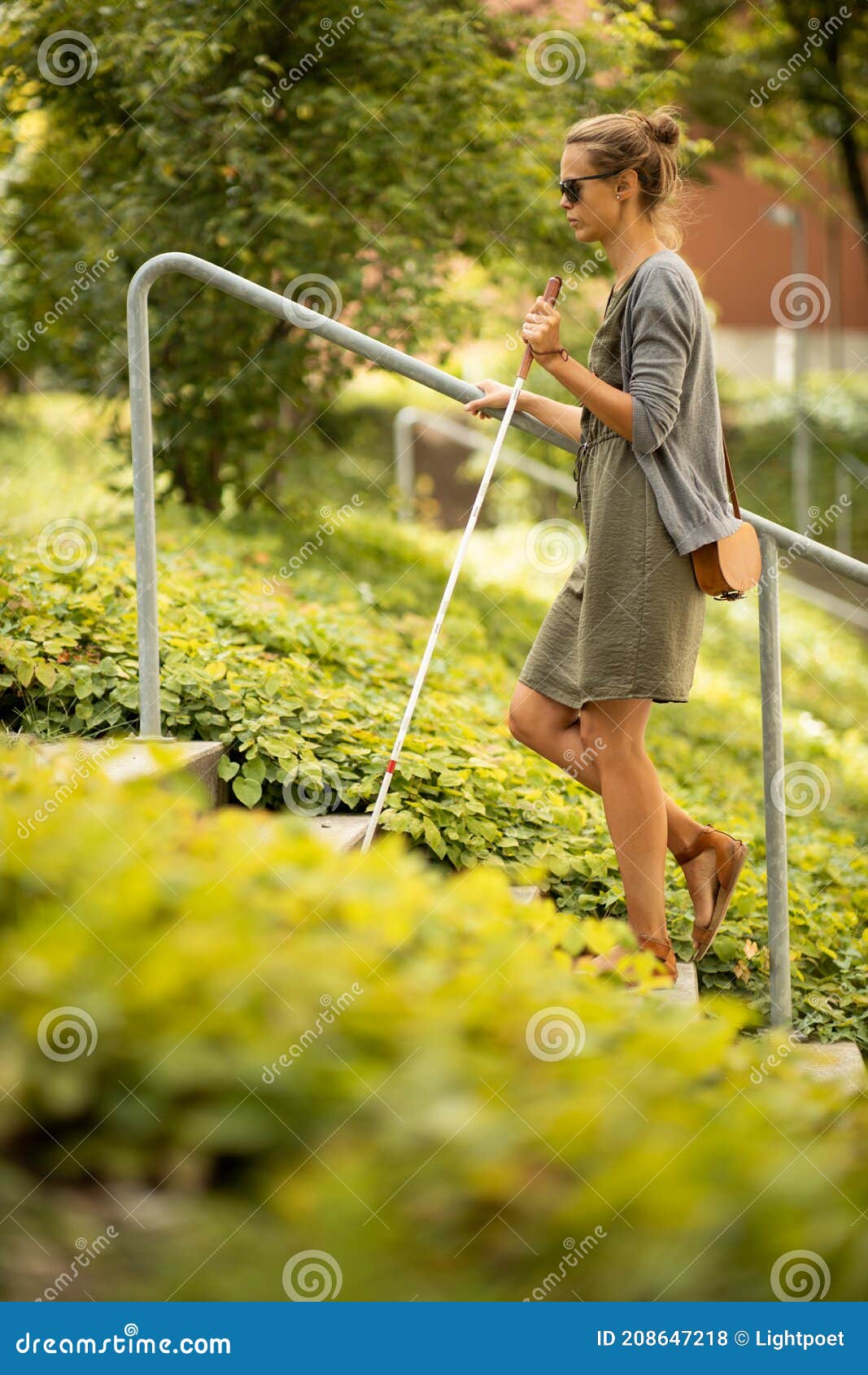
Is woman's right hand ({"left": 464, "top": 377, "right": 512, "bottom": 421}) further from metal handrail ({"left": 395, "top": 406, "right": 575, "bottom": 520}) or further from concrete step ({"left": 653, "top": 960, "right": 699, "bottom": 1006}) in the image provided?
metal handrail ({"left": 395, "top": 406, "right": 575, "bottom": 520})

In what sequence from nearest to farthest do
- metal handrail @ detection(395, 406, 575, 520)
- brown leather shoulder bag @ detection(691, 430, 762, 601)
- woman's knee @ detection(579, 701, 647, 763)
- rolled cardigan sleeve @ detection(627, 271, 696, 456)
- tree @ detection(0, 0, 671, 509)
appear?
1. rolled cardigan sleeve @ detection(627, 271, 696, 456)
2. brown leather shoulder bag @ detection(691, 430, 762, 601)
3. woman's knee @ detection(579, 701, 647, 763)
4. tree @ detection(0, 0, 671, 509)
5. metal handrail @ detection(395, 406, 575, 520)

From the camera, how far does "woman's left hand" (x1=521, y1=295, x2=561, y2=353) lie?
2.88 m

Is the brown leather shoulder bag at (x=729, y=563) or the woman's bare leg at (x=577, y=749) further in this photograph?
the woman's bare leg at (x=577, y=749)

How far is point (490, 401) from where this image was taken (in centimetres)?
318

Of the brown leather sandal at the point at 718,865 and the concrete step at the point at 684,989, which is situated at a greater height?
the brown leather sandal at the point at 718,865

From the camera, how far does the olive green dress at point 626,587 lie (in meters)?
2.85

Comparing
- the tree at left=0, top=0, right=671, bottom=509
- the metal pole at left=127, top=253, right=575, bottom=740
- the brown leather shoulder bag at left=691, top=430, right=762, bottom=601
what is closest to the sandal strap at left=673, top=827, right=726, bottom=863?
the brown leather shoulder bag at left=691, top=430, right=762, bottom=601

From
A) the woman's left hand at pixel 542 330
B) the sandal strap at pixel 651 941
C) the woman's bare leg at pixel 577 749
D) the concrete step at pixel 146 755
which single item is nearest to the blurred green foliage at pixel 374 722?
the concrete step at pixel 146 755

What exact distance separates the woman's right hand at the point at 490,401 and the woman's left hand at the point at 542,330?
24 cm

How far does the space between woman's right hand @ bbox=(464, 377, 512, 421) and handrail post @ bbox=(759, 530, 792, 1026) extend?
70 cm

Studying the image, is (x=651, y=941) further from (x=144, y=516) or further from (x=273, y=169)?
(x=273, y=169)

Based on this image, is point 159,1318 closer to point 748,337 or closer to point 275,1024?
point 275,1024

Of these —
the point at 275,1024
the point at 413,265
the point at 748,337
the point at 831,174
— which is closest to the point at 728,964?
the point at 275,1024

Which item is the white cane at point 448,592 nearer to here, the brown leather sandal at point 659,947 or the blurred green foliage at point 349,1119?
the brown leather sandal at point 659,947
